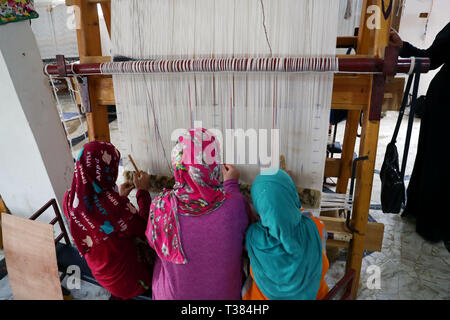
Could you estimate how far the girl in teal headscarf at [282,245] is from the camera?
974mm

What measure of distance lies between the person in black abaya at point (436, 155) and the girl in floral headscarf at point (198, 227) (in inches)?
64.3

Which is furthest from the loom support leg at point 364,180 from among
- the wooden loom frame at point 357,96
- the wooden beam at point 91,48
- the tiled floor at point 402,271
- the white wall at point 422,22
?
the white wall at point 422,22

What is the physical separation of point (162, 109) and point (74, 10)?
25.1 inches

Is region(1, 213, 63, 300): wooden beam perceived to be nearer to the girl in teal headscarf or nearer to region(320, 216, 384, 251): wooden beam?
the girl in teal headscarf

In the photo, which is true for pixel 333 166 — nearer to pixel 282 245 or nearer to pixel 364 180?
pixel 364 180

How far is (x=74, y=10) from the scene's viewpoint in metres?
1.40

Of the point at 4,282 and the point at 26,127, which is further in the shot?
the point at 4,282

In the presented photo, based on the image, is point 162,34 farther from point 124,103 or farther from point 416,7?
point 416,7

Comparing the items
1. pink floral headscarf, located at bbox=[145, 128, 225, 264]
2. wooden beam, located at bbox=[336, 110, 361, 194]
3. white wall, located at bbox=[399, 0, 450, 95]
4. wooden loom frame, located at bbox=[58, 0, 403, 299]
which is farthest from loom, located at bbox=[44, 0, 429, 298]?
white wall, located at bbox=[399, 0, 450, 95]

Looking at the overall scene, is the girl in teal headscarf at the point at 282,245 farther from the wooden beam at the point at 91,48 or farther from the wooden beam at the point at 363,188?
the wooden beam at the point at 91,48

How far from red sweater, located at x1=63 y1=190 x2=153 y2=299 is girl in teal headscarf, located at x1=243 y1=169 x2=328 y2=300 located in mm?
568

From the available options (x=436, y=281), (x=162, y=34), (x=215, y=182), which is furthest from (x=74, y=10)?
(x=436, y=281)

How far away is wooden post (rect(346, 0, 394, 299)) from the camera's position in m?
1.12

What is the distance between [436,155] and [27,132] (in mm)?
2770
